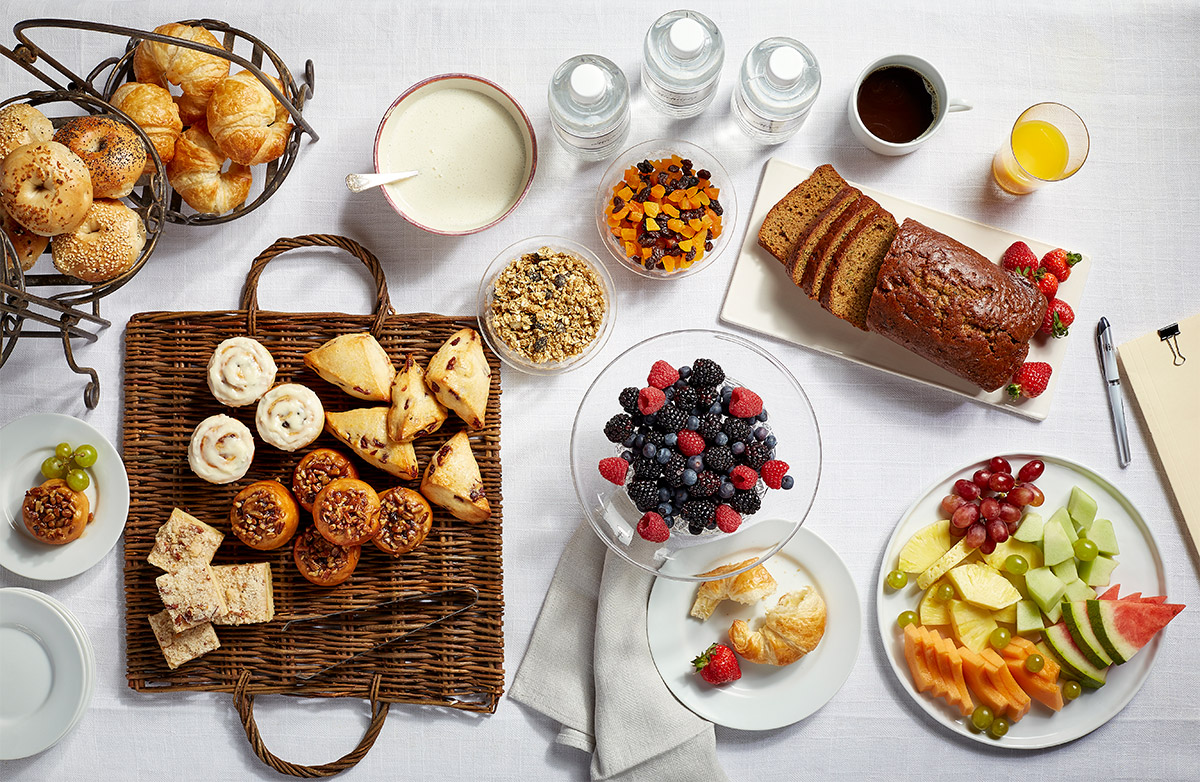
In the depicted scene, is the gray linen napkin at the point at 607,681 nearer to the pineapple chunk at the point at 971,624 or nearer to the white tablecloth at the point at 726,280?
the white tablecloth at the point at 726,280

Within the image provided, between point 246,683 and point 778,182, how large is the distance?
5.98 feet

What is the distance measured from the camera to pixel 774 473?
65.5 inches

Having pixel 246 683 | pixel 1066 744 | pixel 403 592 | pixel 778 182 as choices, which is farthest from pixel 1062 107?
pixel 246 683

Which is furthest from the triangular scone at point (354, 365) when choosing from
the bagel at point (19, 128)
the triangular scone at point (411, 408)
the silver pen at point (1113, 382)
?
the silver pen at point (1113, 382)

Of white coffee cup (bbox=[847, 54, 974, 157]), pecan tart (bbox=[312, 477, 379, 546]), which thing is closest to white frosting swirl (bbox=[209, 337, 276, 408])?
pecan tart (bbox=[312, 477, 379, 546])

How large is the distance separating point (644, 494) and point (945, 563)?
818mm

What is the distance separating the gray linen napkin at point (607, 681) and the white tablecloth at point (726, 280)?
6 centimetres

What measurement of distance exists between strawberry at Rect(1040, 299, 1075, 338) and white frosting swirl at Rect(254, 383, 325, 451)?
178 centimetres

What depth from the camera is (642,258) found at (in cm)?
183

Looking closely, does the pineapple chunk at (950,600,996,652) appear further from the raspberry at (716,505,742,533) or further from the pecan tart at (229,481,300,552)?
the pecan tart at (229,481,300,552)

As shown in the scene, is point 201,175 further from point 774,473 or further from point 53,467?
point 774,473

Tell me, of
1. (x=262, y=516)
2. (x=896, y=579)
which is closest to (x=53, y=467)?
(x=262, y=516)

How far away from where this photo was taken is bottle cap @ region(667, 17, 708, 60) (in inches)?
66.7

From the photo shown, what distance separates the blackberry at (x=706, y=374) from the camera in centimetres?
170
